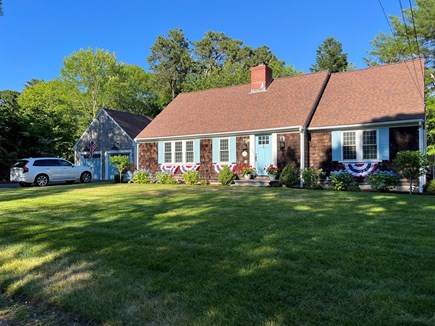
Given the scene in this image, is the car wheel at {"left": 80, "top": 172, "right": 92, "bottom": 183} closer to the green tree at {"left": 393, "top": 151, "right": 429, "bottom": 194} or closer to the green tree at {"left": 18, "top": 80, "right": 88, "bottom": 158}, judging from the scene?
the green tree at {"left": 18, "top": 80, "right": 88, "bottom": 158}

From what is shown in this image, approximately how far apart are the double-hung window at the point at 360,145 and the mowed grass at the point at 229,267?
876 centimetres

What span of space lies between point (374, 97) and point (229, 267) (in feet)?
49.6

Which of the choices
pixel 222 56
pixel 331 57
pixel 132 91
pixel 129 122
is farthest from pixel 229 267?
pixel 222 56

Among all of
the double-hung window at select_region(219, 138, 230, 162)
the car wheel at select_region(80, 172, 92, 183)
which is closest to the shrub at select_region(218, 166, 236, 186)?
the double-hung window at select_region(219, 138, 230, 162)

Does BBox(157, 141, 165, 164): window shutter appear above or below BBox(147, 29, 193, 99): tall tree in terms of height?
below

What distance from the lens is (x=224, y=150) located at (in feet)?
62.6

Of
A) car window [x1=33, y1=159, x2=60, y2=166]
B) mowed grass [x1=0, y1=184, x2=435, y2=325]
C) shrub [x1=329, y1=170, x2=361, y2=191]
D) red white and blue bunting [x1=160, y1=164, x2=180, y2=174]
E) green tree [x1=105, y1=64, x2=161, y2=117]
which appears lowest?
mowed grass [x1=0, y1=184, x2=435, y2=325]

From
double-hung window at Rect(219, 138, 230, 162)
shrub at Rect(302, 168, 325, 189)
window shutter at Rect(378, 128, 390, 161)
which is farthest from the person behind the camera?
double-hung window at Rect(219, 138, 230, 162)

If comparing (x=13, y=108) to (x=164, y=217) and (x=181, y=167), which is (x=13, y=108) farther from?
(x=164, y=217)

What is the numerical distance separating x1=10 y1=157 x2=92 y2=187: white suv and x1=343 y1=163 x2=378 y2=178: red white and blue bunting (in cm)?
1495

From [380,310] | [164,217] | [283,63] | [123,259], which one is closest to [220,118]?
[164,217]

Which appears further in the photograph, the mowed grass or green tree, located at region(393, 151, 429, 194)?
green tree, located at region(393, 151, 429, 194)

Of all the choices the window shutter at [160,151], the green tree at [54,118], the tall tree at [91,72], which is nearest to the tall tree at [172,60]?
the tall tree at [91,72]

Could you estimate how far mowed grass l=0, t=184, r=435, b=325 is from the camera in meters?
2.94
